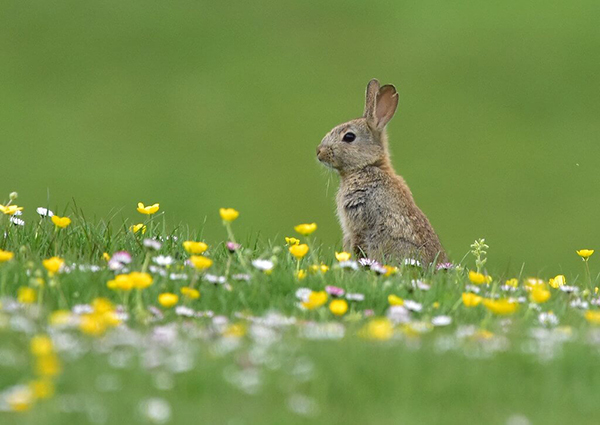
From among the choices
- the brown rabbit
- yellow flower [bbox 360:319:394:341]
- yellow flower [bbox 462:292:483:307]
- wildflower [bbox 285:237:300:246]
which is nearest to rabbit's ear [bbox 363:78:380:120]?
the brown rabbit

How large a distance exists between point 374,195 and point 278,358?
5746 mm

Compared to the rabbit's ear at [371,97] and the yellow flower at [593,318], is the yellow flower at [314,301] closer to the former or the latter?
the yellow flower at [593,318]

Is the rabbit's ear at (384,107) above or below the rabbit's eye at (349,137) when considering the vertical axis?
above

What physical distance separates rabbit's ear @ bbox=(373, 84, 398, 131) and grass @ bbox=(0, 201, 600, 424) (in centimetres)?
462

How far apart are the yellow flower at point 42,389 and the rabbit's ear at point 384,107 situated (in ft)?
23.8

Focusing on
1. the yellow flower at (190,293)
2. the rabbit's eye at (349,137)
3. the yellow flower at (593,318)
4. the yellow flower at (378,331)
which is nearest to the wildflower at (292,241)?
the yellow flower at (190,293)

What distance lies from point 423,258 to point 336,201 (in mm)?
1540

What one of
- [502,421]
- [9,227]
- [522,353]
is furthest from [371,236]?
[502,421]

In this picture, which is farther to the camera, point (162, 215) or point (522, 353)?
point (162, 215)

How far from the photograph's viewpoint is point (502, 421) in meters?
5.13

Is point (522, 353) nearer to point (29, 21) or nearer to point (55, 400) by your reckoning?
point (55, 400)

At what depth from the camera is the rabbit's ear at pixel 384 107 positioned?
1180cm

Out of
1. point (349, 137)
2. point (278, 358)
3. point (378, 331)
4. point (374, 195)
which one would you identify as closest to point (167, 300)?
point (278, 358)

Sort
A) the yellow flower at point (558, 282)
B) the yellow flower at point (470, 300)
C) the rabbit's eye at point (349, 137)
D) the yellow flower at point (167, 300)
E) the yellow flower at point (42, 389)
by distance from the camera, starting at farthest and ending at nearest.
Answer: the rabbit's eye at point (349, 137) → the yellow flower at point (558, 282) → the yellow flower at point (470, 300) → the yellow flower at point (167, 300) → the yellow flower at point (42, 389)
